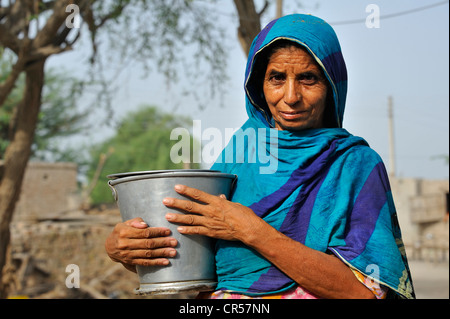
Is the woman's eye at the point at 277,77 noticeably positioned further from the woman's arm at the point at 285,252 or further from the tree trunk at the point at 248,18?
the tree trunk at the point at 248,18

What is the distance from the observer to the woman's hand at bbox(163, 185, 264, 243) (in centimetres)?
157

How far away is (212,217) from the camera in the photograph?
1.60 m

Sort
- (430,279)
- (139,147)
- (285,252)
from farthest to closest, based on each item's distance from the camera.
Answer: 1. (139,147)
2. (430,279)
3. (285,252)

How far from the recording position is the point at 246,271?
1672 millimetres

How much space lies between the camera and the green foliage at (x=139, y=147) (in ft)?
131

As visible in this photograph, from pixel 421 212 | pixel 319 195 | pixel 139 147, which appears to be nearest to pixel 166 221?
pixel 319 195

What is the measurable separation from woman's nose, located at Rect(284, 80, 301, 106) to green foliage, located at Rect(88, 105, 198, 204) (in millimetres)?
35131

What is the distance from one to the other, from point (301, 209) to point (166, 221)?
432 millimetres

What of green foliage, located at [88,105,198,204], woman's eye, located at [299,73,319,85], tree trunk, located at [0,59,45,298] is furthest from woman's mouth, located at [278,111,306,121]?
green foliage, located at [88,105,198,204]

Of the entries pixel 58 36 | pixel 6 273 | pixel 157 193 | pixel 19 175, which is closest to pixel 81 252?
pixel 6 273

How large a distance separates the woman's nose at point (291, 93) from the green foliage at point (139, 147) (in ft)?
115

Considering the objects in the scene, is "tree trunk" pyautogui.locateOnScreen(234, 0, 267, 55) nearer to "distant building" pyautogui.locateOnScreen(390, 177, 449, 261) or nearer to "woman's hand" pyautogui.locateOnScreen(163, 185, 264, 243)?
"woman's hand" pyautogui.locateOnScreen(163, 185, 264, 243)

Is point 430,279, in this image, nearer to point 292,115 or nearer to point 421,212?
point 421,212

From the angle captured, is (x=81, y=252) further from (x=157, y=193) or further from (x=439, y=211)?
(x=157, y=193)
